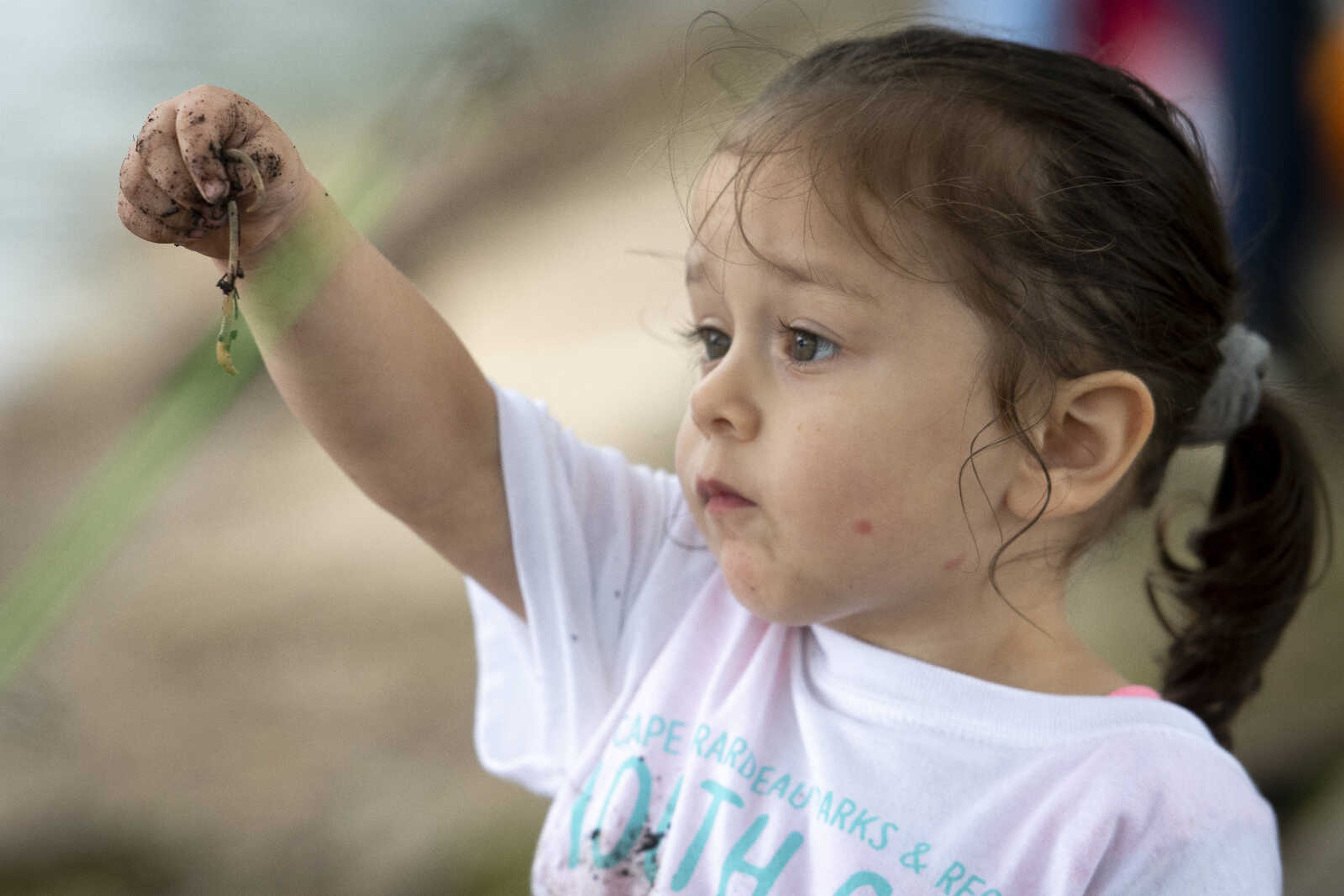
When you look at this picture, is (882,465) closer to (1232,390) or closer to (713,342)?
(713,342)

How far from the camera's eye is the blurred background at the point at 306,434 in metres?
0.66

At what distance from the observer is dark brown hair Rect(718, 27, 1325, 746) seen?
593mm

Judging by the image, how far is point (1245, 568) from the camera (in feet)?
2.59

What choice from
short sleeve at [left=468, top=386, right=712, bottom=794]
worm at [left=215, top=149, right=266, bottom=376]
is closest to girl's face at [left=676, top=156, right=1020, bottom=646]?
short sleeve at [left=468, top=386, right=712, bottom=794]

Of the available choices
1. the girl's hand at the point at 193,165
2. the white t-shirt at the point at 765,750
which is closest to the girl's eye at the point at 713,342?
the white t-shirt at the point at 765,750

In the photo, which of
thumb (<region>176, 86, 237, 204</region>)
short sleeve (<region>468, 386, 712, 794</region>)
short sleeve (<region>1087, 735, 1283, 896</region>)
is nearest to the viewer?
thumb (<region>176, 86, 237, 204</region>)

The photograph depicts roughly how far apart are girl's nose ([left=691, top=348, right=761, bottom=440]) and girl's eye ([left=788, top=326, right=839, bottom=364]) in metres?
0.02

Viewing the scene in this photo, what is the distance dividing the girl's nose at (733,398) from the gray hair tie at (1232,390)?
0.96 ft

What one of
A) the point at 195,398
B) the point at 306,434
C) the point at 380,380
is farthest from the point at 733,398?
the point at 306,434

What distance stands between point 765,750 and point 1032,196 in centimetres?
32

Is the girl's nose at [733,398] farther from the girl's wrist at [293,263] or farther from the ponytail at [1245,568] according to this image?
the ponytail at [1245,568]

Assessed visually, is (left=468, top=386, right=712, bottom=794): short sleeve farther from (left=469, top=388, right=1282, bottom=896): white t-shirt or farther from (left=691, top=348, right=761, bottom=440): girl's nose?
(left=691, top=348, right=761, bottom=440): girl's nose

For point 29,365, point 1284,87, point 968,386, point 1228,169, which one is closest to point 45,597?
point 29,365

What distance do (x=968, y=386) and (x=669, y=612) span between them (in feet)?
0.79
